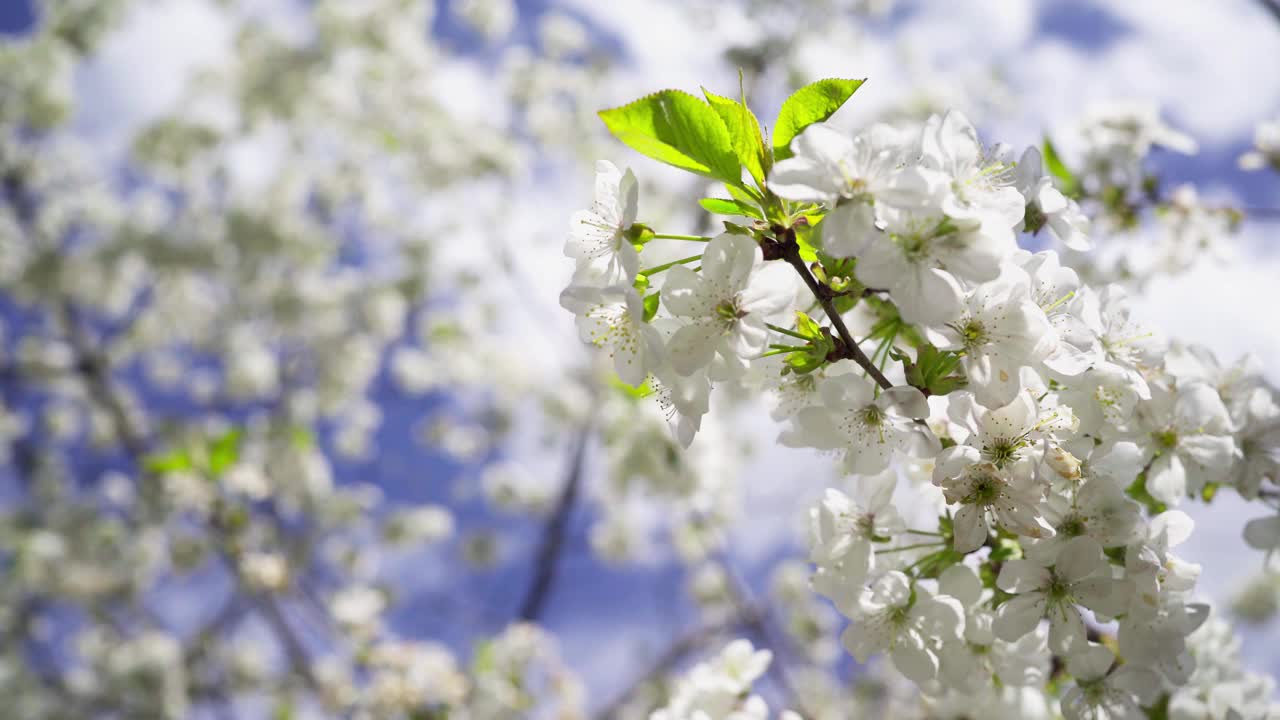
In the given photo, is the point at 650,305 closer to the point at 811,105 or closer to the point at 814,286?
the point at 814,286

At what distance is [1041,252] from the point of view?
3.22 ft

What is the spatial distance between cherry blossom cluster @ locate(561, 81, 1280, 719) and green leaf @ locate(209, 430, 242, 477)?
216 cm

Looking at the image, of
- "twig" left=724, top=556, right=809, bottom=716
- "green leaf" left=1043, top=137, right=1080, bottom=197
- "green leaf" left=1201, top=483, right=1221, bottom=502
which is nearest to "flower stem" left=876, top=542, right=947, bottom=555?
"green leaf" left=1201, top=483, right=1221, bottom=502

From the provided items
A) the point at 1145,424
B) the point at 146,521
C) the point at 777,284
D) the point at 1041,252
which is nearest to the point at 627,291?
the point at 777,284

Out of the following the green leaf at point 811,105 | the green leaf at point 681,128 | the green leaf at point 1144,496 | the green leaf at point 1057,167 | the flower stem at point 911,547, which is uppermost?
the green leaf at point 1057,167

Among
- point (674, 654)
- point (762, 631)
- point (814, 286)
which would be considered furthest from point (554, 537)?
point (814, 286)

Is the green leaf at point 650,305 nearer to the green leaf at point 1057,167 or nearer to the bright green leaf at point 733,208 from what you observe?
the bright green leaf at point 733,208

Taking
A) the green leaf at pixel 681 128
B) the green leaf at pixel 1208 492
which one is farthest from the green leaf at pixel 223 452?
the green leaf at pixel 1208 492

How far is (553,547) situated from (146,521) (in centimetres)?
375

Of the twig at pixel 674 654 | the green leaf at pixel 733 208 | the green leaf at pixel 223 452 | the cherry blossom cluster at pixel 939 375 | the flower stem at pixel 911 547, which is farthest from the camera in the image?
the twig at pixel 674 654

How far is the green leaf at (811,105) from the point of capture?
0.93 meters

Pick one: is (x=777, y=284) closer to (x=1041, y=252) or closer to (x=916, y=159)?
(x=916, y=159)

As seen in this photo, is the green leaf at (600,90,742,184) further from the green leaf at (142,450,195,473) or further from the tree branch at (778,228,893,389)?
the green leaf at (142,450,195,473)

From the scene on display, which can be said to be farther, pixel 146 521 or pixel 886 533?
pixel 146 521
